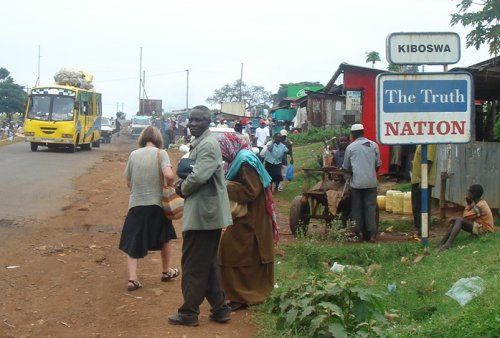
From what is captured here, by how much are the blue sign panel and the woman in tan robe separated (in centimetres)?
214

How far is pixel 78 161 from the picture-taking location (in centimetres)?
2484

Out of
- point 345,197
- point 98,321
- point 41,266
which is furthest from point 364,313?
point 345,197

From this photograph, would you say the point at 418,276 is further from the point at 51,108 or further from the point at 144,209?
the point at 51,108

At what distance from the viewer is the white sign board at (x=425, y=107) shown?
25.7 feet

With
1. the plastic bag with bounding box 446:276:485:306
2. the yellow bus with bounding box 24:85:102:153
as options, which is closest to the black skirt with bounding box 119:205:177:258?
the plastic bag with bounding box 446:276:485:306

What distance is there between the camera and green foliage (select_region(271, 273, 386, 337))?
504 cm

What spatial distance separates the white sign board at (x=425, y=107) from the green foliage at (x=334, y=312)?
2.73 meters

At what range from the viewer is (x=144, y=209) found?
285 inches

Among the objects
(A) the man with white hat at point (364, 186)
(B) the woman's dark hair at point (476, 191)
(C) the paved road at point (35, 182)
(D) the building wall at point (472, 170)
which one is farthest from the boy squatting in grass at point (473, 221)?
(C) the paved road at point (35, 182)

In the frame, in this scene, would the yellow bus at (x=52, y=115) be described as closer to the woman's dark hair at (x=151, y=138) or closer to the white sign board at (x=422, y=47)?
the woman's dark hair at (x=151, y=138)

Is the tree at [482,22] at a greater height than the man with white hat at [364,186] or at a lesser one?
greater

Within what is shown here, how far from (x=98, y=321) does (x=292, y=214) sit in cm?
513

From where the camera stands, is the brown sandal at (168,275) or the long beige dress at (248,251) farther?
the brown sandal at (168,275)

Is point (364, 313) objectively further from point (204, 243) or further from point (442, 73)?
point (442, 73)
